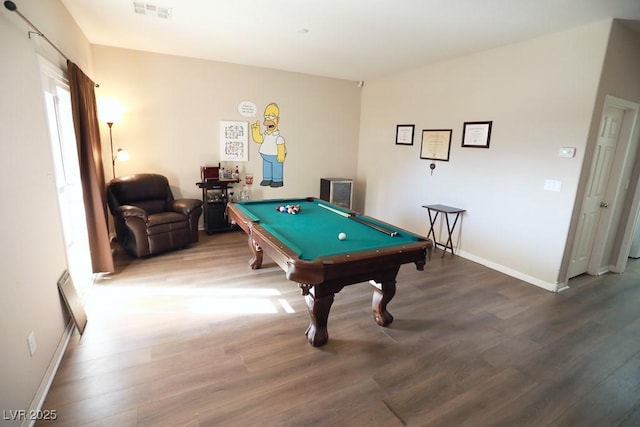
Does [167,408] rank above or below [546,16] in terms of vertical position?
below

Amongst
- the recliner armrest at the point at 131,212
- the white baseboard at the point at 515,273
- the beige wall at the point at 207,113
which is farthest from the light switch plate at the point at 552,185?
the recliner armrest at the point at 131,212

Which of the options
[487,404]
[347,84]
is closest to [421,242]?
A: [487,404]

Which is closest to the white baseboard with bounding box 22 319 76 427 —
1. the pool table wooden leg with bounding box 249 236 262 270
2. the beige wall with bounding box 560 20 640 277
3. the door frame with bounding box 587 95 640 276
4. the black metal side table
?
the pool table wooden leg with bounding box 249 236 262 270

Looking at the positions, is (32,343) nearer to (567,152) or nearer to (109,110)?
(109,110)

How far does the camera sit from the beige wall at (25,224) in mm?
1627

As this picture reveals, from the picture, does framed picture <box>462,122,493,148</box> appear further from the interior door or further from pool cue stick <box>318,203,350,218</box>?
pool cue stick <box>318,203,350,218</box>

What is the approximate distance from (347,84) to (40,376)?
613 cm

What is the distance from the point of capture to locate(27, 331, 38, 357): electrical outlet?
5.88ft

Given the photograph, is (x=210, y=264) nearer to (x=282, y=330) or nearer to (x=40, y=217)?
(x=282, y=330)

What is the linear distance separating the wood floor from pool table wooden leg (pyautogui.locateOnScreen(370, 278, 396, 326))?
0.32ft

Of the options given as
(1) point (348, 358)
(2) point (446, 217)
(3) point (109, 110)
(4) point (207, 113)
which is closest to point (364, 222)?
(1) point (348, 358)

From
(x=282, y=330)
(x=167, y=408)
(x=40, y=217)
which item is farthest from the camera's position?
(x=282, y=330)

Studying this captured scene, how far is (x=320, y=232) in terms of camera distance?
2752 mm

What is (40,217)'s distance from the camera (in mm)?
2141
